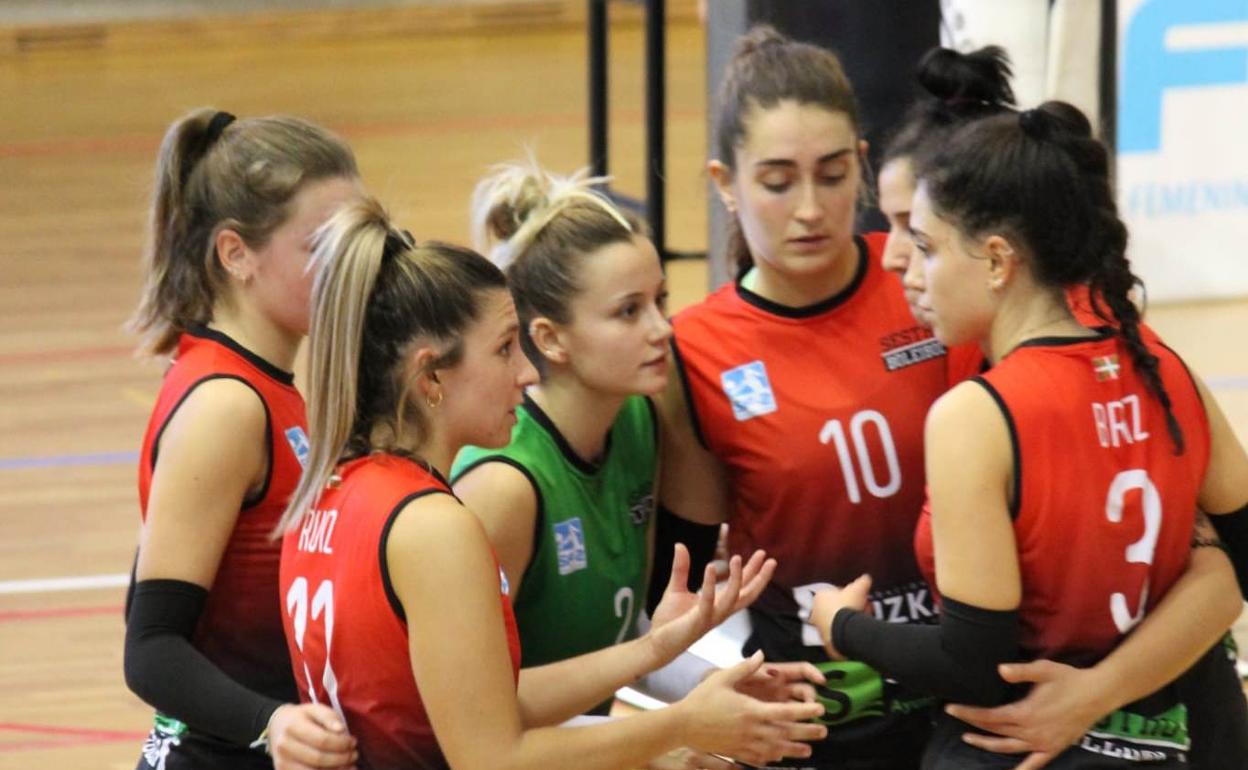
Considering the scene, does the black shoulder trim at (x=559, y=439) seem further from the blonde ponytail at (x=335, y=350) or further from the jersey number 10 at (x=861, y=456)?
the blonde ponytail at (x=335, y=350)

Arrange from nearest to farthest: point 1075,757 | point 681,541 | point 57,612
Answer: point 1075,757, point 681,541, point 57,612

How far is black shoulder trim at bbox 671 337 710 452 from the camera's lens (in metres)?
2.55

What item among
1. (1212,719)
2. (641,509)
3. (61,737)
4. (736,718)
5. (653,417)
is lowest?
(61,737)

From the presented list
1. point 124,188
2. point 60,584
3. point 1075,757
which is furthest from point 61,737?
point 124,188

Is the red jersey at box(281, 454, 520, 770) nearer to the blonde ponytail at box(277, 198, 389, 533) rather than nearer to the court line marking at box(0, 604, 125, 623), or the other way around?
the blonde ponytail at box(277, 198, 389, 533)

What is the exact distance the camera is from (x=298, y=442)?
2.32 m

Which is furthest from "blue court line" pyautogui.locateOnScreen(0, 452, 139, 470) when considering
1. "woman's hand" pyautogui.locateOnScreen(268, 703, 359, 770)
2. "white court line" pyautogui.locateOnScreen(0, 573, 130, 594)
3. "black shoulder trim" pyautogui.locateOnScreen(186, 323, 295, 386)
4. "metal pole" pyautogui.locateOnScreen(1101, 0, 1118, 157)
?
"woman's hand" pyautogui.locateOnScreen(268, 703, 359, 770)

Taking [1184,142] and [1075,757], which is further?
[1184,142]

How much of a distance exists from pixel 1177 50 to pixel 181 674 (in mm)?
5486

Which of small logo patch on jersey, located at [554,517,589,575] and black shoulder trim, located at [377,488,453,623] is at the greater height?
black shoulder trim, located at [377,488,453,623]

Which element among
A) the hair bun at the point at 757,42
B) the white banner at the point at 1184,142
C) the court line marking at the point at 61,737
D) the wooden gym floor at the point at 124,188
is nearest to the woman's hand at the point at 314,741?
the wooden gym floor at the point at 124,188

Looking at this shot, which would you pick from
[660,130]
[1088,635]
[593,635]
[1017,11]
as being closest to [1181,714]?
[1088,635]

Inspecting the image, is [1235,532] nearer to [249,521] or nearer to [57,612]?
[249,521]

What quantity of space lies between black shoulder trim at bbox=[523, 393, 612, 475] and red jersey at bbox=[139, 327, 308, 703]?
32 cm
